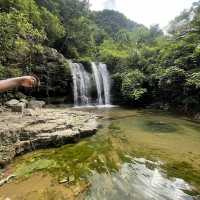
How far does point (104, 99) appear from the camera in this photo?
1806 cm

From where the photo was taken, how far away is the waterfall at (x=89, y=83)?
54.7 ft

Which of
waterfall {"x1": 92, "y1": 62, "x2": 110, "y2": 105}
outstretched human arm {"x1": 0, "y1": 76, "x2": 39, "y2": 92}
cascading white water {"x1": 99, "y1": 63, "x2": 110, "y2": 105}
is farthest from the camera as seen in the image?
cascading white water {"x1": 99, "y1": 63, "x2": 110, "y2": 105}

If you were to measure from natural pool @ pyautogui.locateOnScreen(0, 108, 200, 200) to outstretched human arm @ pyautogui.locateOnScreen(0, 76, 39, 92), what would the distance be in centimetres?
270

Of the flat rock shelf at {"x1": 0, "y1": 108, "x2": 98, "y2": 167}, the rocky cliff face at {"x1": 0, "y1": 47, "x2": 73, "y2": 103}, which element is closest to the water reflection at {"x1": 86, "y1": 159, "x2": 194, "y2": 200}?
the flat rock shelf at {"x1": 0, "y1": 108, "x2": 98, "y2": 167}

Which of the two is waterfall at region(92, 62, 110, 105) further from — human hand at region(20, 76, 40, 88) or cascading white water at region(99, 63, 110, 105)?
human hand at region(20, 76, 40, 88)

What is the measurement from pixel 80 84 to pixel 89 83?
40.7 inches

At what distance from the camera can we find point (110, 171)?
4.28 m

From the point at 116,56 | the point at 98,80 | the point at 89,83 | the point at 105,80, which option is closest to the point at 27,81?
the point at 89,83

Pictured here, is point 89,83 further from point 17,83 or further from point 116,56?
point 17,83

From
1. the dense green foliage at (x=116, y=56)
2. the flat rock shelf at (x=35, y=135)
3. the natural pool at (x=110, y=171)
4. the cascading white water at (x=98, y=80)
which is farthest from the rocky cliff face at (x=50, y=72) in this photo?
the natural pool at (x=110, y=171)

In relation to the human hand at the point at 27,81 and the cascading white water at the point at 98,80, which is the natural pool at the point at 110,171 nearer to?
the human hand at the point at 27,81

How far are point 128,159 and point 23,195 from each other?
2.51 metres

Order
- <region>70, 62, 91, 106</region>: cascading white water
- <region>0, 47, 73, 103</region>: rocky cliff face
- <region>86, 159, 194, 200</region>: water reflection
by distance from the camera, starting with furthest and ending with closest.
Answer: <region>70, 62, 91, 106</region>: cascading white water < <region>0, 47, 73, 103</region>: rocky cliff face < <region>86, 159, 194, 200</region>: water reflection

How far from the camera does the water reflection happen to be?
339 centimetres
